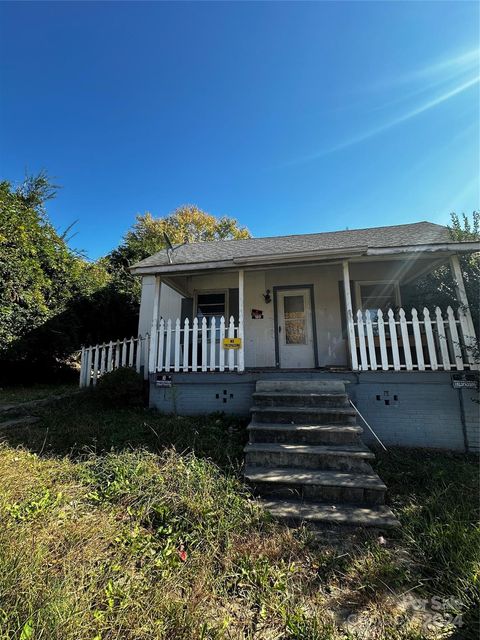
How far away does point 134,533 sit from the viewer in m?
2.25

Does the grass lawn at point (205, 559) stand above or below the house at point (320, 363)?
below

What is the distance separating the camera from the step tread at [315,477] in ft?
9.37

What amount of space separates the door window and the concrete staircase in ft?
8.30

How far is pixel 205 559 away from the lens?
2.07 m

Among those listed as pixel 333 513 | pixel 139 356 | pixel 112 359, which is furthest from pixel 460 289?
pixel 112 359

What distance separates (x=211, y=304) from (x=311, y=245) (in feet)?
10.2

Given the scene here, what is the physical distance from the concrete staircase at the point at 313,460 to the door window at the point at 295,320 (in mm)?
2530

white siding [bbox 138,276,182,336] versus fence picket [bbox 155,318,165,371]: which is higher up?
white siding [bbox 138,276,182,336]

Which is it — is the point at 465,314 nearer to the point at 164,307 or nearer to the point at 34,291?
the point at 164,307

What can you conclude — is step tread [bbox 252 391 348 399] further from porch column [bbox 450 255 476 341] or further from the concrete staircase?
porch column [bbox 450 255 476 341]

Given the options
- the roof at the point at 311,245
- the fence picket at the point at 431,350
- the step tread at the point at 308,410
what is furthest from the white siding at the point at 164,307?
the fence picket at the point at 431,350

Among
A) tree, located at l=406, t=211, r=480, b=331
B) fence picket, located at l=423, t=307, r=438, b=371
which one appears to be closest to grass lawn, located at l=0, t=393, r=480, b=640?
fence picket, located at l=423, t=307, r=438, b=371

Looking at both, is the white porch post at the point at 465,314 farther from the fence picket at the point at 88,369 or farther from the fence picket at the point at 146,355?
the fence picket at the point at 88,369

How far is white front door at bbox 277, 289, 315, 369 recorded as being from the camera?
22.6 feet
